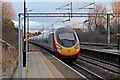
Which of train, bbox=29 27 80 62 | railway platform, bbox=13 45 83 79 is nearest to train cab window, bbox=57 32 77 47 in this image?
train, bbox=29 27 80 62

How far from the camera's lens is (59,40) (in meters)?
27.4

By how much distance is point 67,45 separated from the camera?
26.9 metres

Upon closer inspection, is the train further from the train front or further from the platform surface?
the platform surface

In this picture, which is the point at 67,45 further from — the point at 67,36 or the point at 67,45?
the point at 67,36

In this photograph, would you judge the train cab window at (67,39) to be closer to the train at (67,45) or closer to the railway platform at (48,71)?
the train at (67,45)

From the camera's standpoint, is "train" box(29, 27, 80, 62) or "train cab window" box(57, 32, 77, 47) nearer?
"train" box(29, 27, 80, 62)

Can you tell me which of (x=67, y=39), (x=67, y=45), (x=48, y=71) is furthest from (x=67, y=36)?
(x=48, y=71)

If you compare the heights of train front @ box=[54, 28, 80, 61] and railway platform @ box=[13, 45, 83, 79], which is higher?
train front @ box=[54, 28, 80, 61]

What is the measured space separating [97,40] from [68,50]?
60851 millimetres

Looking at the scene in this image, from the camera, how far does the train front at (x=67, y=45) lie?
1051 inches

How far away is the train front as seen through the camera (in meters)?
26.7

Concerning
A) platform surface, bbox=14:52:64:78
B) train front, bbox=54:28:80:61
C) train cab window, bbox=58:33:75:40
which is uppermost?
train cab window, bbox=58:33:75:40

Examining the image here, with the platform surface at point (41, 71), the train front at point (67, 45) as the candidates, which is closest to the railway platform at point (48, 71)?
the platform surface at point (41, 71)

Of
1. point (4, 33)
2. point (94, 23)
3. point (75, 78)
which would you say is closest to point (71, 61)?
point (4, 33)
